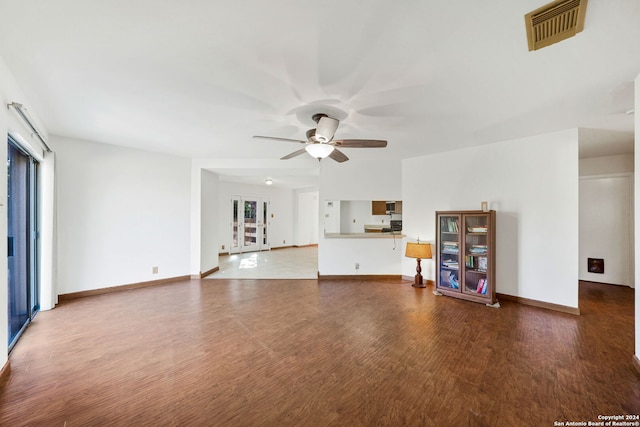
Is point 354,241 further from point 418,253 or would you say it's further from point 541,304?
point 541,304

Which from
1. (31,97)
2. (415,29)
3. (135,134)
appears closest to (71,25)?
(31,97)

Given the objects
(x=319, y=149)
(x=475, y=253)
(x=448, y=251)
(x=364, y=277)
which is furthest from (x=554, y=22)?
(x=364, y=277)

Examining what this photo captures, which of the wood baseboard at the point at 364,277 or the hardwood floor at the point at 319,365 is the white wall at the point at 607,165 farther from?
the wood baseboard at the point at 364,277

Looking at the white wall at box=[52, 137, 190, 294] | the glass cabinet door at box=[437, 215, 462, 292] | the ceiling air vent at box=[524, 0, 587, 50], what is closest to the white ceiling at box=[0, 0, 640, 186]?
the ceiling air vent at box=[524, 0, 587, 50]

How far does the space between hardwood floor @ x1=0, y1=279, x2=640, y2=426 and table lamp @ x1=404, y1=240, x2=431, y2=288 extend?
37.1 inches

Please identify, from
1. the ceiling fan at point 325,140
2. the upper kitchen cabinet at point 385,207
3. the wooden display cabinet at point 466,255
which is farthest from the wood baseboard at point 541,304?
the ceiling fan at point 325,140

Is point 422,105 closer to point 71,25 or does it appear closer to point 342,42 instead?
point 342,42

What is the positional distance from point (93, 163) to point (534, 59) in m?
5.75

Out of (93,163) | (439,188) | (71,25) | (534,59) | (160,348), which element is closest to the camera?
(71,25)

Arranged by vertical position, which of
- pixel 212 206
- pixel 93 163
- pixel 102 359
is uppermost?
pixel 93 163

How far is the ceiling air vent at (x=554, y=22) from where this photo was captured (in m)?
1.48

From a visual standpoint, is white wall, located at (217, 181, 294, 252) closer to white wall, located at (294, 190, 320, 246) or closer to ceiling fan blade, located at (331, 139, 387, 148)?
white wall, located at (294, 190, 320, 246)

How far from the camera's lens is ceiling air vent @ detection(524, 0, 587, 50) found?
1.48 metres

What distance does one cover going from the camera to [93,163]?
13.9 feet
